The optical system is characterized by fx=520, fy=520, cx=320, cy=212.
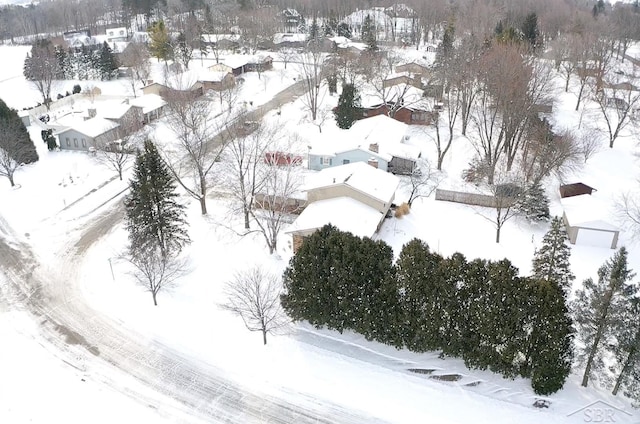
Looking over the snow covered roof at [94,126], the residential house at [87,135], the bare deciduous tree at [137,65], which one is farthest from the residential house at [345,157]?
the bare deciduous tree at [137,65]

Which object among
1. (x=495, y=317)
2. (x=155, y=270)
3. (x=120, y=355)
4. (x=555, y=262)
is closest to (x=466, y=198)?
(x=555, y=262)

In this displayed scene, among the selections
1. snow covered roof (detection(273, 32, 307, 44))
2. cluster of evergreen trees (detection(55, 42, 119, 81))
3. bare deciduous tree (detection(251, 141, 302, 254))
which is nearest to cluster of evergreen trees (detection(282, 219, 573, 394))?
bare deciduous tree (detection(251, 141, 302, 254))

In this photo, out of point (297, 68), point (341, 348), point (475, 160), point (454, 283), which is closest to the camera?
point (454, 283)

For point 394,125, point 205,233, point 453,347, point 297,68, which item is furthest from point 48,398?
point 297,68

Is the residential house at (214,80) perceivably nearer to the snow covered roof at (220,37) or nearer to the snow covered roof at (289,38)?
the snow covered roof at (220,37)

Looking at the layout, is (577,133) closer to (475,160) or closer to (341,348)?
(475,160)

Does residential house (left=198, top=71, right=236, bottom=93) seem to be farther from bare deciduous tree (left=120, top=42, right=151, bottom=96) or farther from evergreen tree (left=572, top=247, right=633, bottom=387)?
evergreen tree (left=572, top=247, right=633, bottom=387)

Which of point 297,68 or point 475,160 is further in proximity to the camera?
point 297,68
